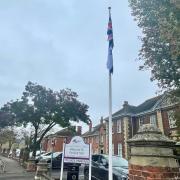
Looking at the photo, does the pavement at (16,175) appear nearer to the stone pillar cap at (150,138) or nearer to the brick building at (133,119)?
the brick building at (133,119)

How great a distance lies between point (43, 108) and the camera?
3247cm

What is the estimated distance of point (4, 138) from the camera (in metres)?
66.5

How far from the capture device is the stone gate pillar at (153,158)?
4.03 meters

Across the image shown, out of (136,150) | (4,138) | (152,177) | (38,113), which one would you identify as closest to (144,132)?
(136,150)

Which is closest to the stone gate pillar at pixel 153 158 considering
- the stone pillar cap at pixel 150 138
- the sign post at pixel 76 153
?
the stone pillar cap at pixel 150 138

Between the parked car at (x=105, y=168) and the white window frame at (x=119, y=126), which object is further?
the white window frame at (x=119, y=126)

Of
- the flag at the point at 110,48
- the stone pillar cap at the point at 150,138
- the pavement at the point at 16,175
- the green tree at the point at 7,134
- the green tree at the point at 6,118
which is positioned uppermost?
the green tree at the point at 7,134

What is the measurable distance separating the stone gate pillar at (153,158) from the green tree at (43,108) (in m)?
28.5

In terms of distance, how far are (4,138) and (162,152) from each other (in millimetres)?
67592

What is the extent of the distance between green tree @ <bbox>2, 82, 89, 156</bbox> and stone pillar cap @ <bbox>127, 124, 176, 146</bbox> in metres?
28.4

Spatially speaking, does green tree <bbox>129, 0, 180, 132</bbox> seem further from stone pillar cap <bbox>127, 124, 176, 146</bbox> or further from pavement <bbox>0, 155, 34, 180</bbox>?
pavement <bbox>0, 155, 34, 180</bbox>

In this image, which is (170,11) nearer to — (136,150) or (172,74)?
(172,74)

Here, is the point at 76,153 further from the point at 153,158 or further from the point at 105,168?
the point at 153,158

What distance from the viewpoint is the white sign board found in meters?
8.81
